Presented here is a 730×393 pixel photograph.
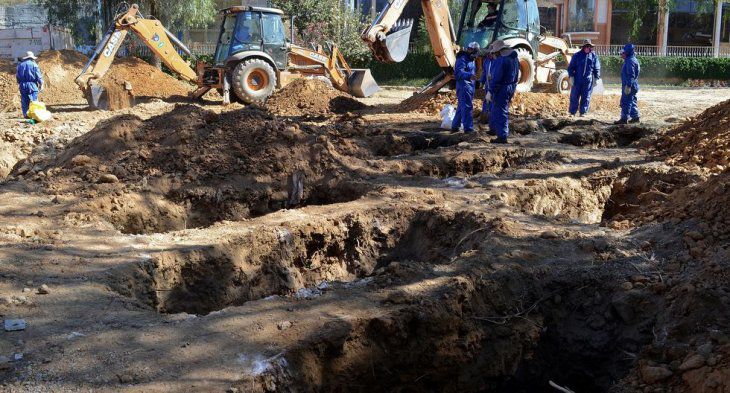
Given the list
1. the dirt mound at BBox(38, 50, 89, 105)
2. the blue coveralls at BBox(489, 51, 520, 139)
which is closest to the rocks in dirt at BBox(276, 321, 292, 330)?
the blue coveralls at BBox(489, 51, 520, 139)

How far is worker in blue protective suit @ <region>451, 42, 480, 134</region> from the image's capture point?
12.2m

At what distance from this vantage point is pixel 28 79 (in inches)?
602

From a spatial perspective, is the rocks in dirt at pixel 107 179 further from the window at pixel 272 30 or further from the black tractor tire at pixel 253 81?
the window at pixel 272 30

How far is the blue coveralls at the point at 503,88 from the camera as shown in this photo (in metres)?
11.2

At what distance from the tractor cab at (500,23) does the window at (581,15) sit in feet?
63.3

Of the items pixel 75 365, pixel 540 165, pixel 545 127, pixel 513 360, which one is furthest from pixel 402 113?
pixel 75 365

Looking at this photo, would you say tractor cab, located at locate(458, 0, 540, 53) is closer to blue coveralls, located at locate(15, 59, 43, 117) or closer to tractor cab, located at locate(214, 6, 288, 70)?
tractor cab, located at locate(214, 6, 288, 70)

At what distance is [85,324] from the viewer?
506cm

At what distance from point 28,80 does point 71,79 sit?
5374 millimetres

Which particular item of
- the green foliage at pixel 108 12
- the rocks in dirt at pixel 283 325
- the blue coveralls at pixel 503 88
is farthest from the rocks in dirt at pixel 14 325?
the green foliage at pixel 108 12

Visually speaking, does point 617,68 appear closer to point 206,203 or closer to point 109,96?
point 109,96

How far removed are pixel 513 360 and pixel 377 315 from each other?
1.21 m

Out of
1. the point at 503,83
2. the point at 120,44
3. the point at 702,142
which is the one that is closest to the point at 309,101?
the point at 120,44

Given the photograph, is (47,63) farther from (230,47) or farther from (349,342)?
(349,342)
